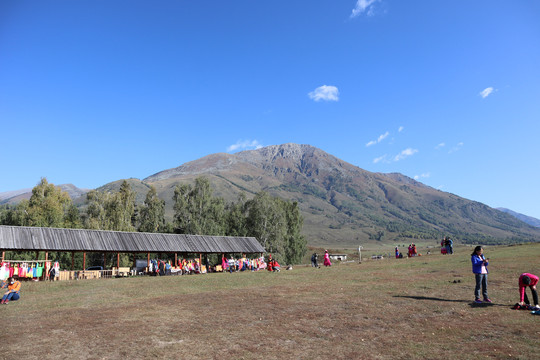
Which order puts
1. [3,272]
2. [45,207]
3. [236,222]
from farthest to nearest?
1. [236,222]
2. [45,207]
3. [3,272]

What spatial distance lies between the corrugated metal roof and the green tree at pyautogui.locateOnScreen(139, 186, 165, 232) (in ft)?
81.5

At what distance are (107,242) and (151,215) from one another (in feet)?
103

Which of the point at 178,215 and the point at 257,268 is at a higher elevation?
the point at 178,215

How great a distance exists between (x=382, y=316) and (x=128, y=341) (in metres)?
7.48

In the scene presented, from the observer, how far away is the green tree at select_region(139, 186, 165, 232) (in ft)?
215

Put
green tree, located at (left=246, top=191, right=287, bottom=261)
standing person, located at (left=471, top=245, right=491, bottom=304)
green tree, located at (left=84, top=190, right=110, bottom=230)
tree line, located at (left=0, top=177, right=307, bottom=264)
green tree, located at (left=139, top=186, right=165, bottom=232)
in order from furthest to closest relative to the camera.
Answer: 1. green tree, located at (left=246, top=191, right=287, bottom=261)
2. green tree, located at (left=139, top=186, right=165, bottom=232)
3. green tree, located at (left=84, top=190, right=110, bottom=230)
4. tree line, located at (left=0, top=177, right=307, bottom=264)
5. standing person, located at (left=471, top=245, right=491, bottom=304)

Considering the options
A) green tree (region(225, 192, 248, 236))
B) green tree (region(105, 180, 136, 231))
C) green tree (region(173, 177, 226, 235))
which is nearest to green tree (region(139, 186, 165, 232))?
green tree (region(105, 180, 136, 231))

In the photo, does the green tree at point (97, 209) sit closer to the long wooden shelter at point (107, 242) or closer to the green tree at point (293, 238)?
the long wooden shelter at point (107, 242)

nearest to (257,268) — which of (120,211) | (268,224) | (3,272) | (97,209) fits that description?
(3,272)

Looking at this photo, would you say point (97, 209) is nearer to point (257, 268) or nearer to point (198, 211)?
point (198, 211)

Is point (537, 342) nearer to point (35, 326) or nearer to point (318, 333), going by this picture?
point (318, 333)

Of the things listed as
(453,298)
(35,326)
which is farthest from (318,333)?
(35,326)

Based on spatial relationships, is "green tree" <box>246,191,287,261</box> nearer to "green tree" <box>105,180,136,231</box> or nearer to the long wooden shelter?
the long wooden shelter

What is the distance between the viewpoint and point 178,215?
218 ft
